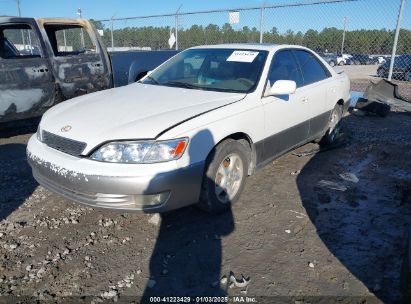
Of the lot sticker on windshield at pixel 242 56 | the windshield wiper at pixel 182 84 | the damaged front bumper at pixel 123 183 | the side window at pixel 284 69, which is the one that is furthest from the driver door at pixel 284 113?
the damaged front bumper at pixel 123 183

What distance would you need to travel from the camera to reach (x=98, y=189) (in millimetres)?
2877

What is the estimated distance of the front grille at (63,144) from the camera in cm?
298

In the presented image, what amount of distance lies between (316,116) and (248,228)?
2171mm

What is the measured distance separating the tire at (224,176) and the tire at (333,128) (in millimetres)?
2289

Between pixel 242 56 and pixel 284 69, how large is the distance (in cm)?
54

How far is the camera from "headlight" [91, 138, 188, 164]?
2.85 meters

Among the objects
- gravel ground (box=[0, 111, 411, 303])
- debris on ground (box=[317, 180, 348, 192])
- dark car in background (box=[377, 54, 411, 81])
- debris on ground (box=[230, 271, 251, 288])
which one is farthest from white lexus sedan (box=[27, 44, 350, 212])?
dark car in background (box=[377, 54, 411, 81])

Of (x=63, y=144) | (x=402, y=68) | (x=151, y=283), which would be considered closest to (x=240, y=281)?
(x=151, y=283)

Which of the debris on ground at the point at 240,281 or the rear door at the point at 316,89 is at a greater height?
the rear door at the point at 316,89

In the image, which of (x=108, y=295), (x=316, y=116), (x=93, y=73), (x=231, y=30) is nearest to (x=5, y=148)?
(x=93, y=73)

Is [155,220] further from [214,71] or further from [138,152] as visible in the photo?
[214,71]

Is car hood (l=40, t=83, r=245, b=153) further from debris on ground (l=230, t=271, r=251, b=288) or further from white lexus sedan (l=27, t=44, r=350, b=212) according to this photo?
debris on ground (l=230, t=271, r=251, b=288)

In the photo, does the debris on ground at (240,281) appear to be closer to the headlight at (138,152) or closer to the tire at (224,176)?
the tire at (224,176)

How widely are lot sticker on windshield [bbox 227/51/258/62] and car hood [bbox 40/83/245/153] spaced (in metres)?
0.65
